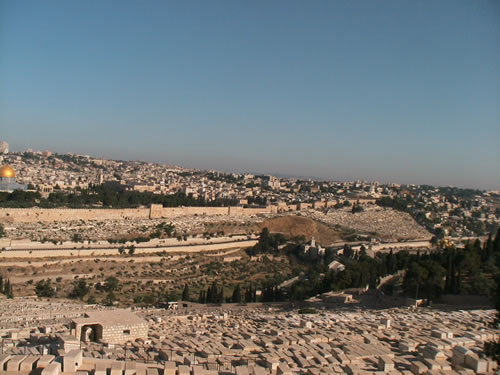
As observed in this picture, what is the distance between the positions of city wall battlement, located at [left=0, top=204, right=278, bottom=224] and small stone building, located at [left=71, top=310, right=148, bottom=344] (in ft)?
81.9

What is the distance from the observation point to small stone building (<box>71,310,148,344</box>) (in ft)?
27.9

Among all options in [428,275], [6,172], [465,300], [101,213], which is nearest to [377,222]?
[101,213]

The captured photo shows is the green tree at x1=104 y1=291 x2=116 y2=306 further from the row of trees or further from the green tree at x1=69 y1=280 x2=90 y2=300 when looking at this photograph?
the row of trees

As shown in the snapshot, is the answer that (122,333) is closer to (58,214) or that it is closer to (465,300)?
(465,300)

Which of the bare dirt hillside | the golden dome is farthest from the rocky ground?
the golden dome

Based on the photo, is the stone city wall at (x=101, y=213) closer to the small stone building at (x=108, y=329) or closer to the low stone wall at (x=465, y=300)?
the small stone building at (x=108, y=329)

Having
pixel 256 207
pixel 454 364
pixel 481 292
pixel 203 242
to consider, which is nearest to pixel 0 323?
pixel 454 364

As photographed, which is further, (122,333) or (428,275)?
(428,275)

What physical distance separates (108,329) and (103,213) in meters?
28.0

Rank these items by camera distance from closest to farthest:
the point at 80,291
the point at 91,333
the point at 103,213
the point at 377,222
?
the point at 91,333, the point at 80,291, the point at 103,213, the point at 377,222

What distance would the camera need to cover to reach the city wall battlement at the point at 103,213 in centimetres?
3112

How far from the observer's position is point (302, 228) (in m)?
39.9

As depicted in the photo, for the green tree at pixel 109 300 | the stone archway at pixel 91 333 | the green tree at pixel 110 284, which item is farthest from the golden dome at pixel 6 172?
the stone archway at pixel 91 333

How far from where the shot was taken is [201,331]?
10.2 m
